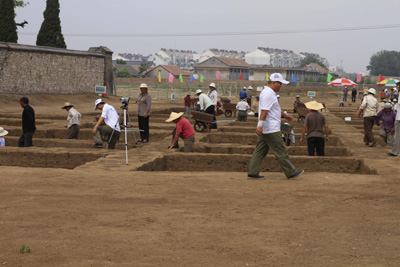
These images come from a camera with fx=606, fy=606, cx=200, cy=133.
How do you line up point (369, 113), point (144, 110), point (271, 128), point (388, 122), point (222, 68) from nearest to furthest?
point (271, 128) < point (388, 122) < point (144, 110) < point (369, 113) < point (222, 68)

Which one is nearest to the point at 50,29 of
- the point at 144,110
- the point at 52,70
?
the point at 52,70

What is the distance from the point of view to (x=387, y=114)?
15.8m

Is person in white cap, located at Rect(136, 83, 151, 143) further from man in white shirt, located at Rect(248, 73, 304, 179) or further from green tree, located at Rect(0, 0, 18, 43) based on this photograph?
green tree, located at Rect(0, 0, 18, 43)

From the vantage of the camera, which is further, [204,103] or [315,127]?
[204,103]

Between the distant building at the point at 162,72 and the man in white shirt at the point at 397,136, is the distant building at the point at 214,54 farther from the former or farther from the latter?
the man in white shirt at the point at 397,136

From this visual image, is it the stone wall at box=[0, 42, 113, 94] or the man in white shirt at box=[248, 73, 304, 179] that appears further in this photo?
the stone wall at box=[0, 42, 113, 94]

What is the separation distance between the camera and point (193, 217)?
716 cm

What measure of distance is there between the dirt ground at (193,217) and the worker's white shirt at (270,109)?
0.89 metres

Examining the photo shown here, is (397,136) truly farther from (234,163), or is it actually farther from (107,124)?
(107,124)

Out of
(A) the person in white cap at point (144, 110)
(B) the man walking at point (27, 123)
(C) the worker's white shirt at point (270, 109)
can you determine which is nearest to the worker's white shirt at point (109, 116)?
(A) the person in white cap at point (144, 110)

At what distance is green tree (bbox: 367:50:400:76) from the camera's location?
536ft

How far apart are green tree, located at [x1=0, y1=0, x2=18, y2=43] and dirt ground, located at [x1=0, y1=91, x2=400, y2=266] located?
30.8 metres

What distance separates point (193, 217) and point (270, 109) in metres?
3.22

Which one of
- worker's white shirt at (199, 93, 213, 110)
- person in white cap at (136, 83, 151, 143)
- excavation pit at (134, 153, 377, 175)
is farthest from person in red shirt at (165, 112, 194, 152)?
worker's white shirt at (199, 93, 213, 110)
